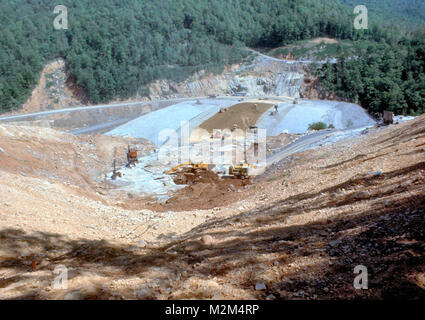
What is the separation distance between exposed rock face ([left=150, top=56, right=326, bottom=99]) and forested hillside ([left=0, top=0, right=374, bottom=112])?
6.76 ft

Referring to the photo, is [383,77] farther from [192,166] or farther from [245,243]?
[245,243]

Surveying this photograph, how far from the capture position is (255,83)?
206 ft

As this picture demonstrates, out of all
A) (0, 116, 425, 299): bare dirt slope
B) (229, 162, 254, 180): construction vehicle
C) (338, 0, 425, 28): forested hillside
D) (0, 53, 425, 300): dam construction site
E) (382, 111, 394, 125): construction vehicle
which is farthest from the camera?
(338, 0, 425, 28): forested hillside

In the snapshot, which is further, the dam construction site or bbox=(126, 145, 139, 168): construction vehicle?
bbox=(126, 145, 139, 168): construction vehicle

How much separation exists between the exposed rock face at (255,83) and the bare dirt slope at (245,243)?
48741 mm

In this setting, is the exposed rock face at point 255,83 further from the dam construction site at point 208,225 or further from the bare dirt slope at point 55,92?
the dam construction site at point 208,225

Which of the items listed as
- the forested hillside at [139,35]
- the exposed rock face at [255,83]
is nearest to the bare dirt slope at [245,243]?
the forested hillside at [139,35]

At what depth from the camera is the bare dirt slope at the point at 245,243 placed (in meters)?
5.34

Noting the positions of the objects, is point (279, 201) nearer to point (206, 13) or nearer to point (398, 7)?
point (206, 13)

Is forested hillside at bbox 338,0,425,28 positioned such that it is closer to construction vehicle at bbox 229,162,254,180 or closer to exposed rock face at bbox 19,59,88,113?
exposed rock face at bbox 19,59,88,113

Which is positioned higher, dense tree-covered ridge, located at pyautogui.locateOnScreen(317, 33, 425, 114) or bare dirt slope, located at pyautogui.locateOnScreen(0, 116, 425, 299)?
dense tree-covered ridge, located at pyautogui.locateOnScreen(317, 33, 425, 114)

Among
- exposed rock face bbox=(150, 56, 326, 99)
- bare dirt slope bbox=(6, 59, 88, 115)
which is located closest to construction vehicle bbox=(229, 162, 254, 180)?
bare dirt slope bbox=(6, 59, 88, 115)

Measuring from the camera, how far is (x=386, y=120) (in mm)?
25609

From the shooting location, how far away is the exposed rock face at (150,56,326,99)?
Result: 5994 centimetres
